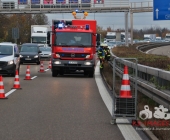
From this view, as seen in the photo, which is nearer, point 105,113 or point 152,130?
point 152,130

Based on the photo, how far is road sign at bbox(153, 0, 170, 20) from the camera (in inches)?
863

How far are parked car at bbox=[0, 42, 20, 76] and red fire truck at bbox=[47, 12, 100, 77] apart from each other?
7.08 feet

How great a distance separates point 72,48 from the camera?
82.9ft

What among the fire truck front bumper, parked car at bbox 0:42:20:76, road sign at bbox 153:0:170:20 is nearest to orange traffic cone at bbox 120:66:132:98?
road sign at bbox 153:0:170:20

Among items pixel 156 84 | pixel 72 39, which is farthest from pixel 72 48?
pixel 156 84

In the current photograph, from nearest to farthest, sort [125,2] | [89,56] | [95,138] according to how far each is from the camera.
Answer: [95,138]
[89,56]
[125,2]

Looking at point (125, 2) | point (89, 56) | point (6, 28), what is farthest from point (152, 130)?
point (6, 28)

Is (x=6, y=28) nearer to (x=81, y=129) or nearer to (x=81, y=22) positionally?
(x=81, y=22)

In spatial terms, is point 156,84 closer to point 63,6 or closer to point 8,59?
point 8,59

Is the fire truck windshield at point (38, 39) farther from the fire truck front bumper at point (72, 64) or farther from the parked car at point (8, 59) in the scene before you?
the fire truck front bumper at point (72, 64)

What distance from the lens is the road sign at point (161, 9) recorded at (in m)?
21.9

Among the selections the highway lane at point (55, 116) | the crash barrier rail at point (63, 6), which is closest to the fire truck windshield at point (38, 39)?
the crash barrier rail at point (63, 6)

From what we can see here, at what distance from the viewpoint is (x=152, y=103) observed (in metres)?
13.1

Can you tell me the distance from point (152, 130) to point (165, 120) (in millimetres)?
1019
